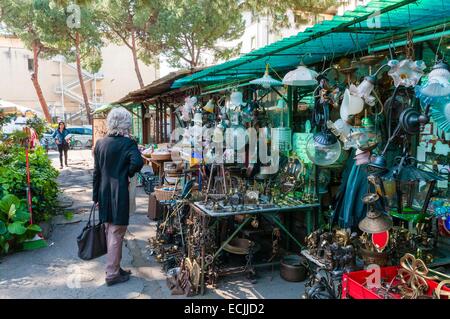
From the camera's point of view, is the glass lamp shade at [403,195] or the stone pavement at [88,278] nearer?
the glass lamp shade at [403,195]

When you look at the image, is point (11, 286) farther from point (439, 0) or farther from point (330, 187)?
point (439, 0)

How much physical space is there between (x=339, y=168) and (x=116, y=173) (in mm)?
2731

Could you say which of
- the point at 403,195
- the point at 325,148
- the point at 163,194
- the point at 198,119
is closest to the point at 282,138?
the point at 325,148

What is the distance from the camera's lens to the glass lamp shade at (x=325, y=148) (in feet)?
13.3

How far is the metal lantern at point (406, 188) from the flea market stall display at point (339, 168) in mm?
12

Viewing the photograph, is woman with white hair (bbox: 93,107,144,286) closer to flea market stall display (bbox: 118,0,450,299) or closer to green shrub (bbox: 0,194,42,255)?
flea market stall display (bbox: 118,0,450,299)

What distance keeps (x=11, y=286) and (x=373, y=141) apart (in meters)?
4.35

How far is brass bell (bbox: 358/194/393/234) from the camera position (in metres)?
3.11

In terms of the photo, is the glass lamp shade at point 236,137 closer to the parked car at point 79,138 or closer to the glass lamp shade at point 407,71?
the glass lamp shade at point 407,71

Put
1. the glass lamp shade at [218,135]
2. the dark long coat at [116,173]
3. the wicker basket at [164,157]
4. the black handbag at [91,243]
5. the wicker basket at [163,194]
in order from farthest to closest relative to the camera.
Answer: the wicker basket at [164,157] → the wicker basket at [163,194] → the glass lamp shade at [218,135] → the black handbag at [91,243] → the dark long coat at [116,173]

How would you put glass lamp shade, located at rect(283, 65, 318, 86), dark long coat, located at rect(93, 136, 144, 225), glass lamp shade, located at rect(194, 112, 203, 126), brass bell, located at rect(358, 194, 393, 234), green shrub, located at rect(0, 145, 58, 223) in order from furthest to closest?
glass lamp shade, located at rect(194, 112, 203, 126), green shrub, located at rect(0, 145, 58, 223), dark long coat, located at rect(93, 136, 144, 225), glass lamp shade, located at rect(283, 65, 318, 86), brass bell, located at rect(358, 194, 393, 234)

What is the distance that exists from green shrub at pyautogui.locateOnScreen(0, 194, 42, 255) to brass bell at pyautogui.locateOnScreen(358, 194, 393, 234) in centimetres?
460

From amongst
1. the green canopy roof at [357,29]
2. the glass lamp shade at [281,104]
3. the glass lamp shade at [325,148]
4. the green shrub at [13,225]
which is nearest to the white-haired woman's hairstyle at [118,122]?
the green canopy roof at [357,29]

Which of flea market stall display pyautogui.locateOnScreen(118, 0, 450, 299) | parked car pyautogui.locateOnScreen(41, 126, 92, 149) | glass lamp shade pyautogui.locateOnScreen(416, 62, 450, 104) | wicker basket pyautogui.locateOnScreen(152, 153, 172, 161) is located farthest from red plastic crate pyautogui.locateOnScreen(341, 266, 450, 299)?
parked car pyautogui.locateOnScreen(41, 126, 92, 149)
